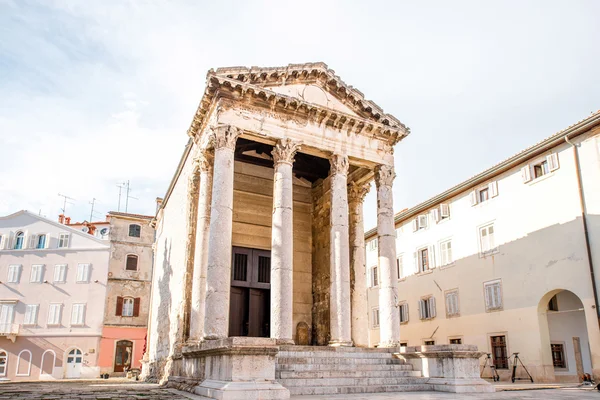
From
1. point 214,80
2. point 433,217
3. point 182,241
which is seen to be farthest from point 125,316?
point 214,80

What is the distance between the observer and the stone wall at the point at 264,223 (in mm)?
19141

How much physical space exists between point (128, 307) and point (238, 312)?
62.4ft

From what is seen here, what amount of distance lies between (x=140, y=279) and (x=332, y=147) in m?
23.5

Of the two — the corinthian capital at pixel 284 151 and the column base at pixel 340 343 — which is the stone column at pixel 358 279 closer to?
the column base at pixel 340 343

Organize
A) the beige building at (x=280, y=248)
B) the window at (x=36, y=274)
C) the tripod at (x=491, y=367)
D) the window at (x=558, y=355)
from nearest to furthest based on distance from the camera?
1. the beige building at (x=280, y=248)
2. the window at (x=558, y=355)
3. the tripod at (x=491, y=367)
4. the window at (x=36, y=274)

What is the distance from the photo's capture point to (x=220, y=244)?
46.4 feet

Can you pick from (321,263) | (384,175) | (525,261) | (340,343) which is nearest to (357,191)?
(384,175)

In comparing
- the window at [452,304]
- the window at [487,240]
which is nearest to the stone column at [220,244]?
the window at [487,240]

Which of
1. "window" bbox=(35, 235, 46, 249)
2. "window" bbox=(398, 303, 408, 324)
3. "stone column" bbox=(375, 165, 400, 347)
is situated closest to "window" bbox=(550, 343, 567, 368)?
"window" bbox=(398, 303, 408, 324)

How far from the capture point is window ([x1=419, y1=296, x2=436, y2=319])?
2586 cm

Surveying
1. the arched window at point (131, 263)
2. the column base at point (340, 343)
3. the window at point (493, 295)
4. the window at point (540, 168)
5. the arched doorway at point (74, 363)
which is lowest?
the arched doorway at point (74, 363)

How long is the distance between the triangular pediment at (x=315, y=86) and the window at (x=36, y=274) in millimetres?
24185

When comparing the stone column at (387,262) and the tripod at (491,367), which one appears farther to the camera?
the tripod at (491,367)

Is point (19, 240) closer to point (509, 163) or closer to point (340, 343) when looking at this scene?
point (340, 343)
